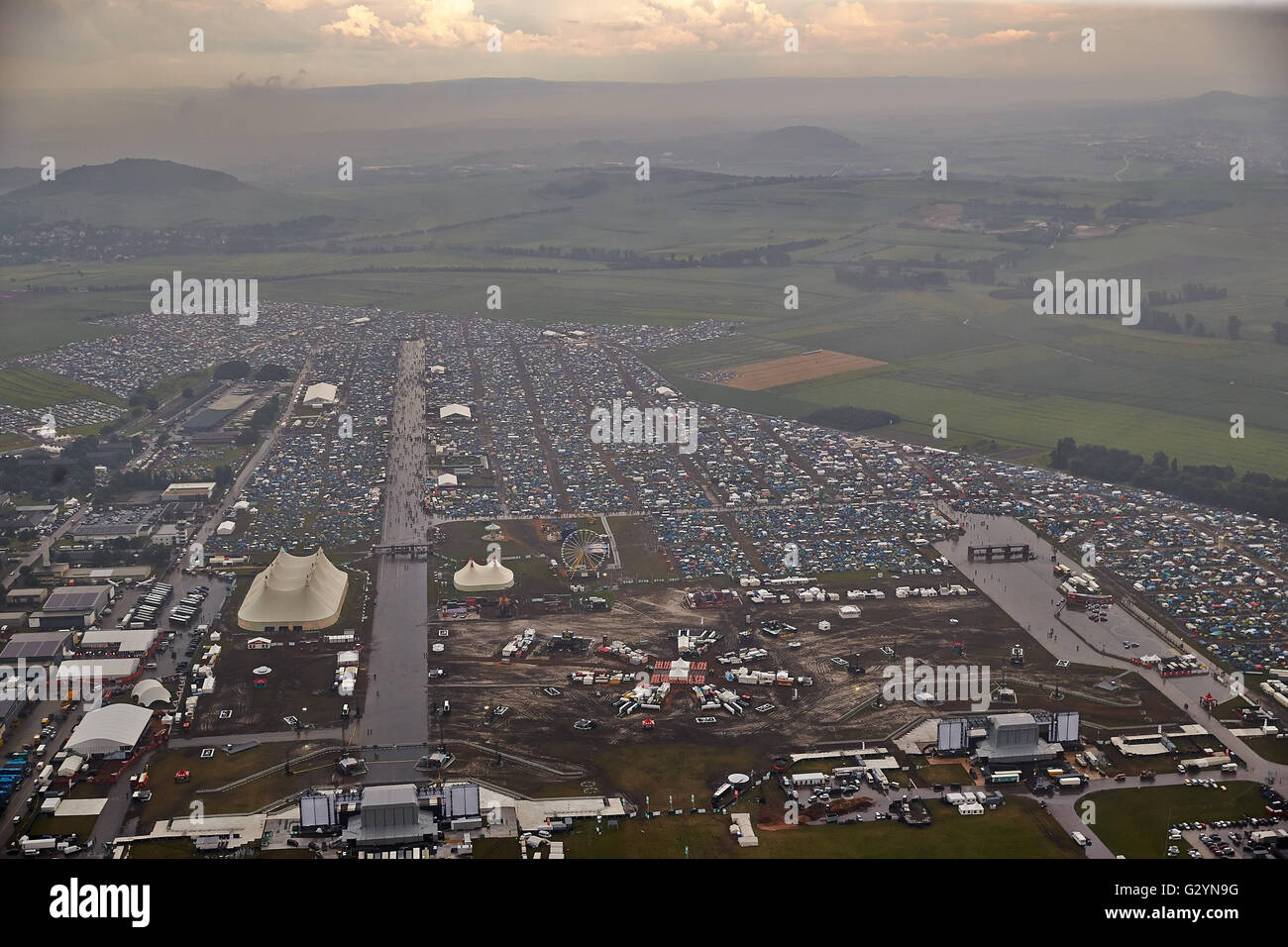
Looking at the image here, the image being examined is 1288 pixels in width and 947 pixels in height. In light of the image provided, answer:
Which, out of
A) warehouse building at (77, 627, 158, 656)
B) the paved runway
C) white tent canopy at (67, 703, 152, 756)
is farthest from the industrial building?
warehouse building at (77, 627, 158, 656)

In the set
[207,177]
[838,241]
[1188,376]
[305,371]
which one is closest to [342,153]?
[207,177]

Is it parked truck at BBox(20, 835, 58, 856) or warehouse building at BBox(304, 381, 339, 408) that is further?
warehouse building at BBox(304, 381, 339, 408)

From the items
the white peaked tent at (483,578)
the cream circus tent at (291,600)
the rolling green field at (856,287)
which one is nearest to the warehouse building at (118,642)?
the cream circus tent at (291,600)

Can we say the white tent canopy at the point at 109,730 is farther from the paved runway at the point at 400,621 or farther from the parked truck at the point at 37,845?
the paved runway at the point at 400,621

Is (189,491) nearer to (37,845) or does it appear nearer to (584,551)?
(584,551)

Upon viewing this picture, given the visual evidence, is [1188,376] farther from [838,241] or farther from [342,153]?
[342,153]

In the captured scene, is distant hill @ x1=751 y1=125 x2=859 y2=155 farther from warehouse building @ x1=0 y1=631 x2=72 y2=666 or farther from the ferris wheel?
warehouse building @ x1=0 y1=631 x2=72 y2=666

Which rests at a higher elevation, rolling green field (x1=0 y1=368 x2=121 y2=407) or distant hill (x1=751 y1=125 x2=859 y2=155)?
distant hill (x1=751 y1=125 x2=859 y2=155)

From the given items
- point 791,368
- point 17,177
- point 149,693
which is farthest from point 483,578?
point 17,177

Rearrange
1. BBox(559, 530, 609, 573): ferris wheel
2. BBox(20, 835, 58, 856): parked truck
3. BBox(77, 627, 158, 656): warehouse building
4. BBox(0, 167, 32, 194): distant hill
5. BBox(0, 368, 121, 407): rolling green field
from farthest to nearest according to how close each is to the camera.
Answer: BBox(0, 167, 32, 194): distant hill
BBox(0, 368, 121, 407): rolling green field
BBox(559, 530, 609, 573): ferris wheel
BBox(77, 627, 158, 656): warehouse building
BBox(20, 835, 58, 856): parked truck

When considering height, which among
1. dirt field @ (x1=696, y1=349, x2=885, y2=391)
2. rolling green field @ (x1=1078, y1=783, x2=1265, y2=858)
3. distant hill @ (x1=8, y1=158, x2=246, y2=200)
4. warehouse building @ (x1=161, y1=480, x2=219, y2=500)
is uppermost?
distant hill @ (x1=8, y1=158, x2=246, y2=200)
